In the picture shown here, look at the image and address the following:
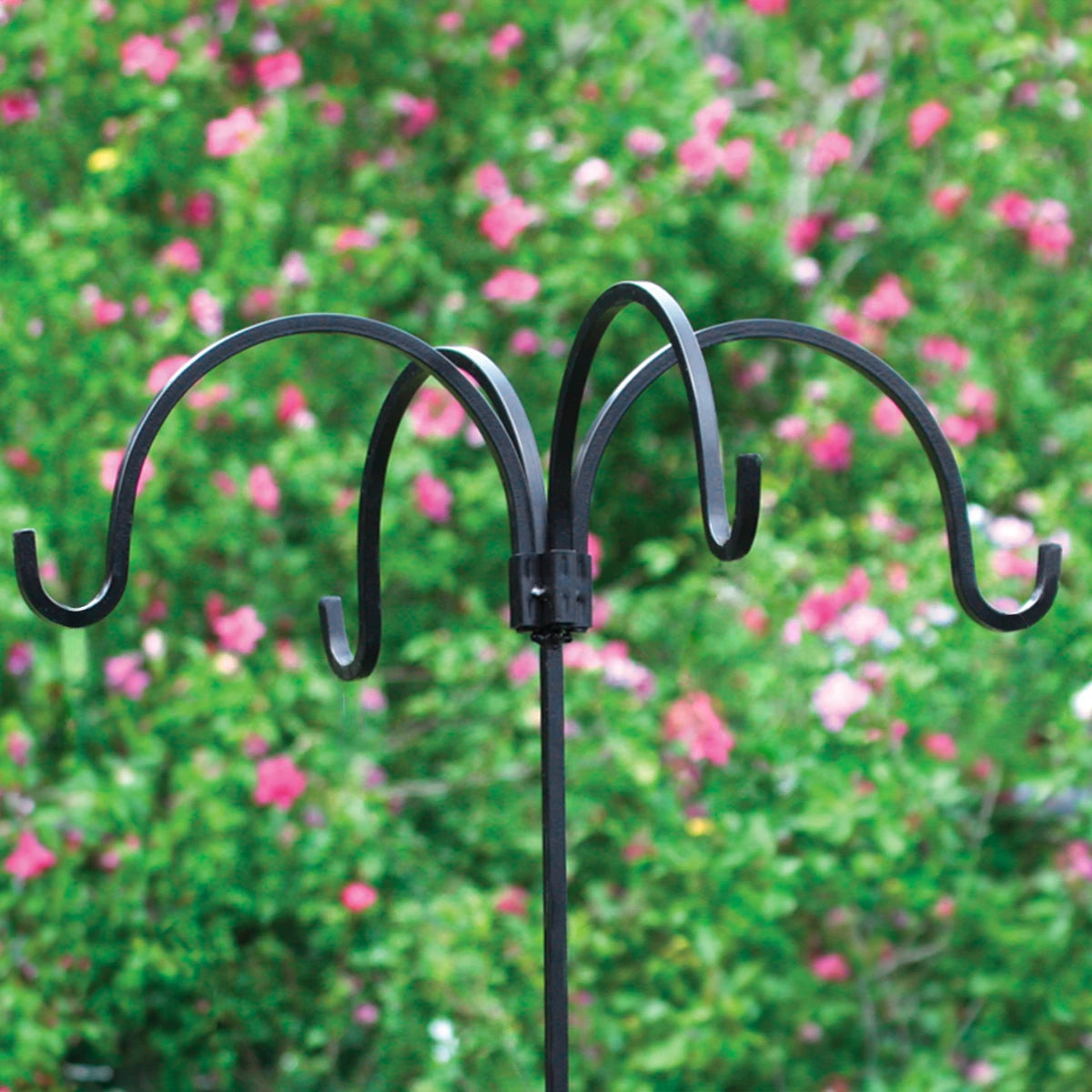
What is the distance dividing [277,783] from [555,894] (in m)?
1.31

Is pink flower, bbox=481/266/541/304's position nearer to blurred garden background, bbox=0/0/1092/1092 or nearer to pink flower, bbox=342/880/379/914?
blurred garden background, bbox=0/0/1092/1092

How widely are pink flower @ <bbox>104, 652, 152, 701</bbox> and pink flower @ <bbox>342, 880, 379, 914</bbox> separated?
405 mm

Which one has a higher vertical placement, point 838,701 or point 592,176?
point 592,176

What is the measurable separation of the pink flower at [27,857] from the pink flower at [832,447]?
133cm

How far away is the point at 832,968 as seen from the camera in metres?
2.06

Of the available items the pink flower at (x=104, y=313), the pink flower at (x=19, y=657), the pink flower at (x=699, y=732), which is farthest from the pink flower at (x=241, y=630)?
the pink flower at (x=699, y=732)

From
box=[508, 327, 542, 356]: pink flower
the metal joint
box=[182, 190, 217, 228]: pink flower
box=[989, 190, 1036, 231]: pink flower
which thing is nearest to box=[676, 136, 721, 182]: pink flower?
box=[508, 327, 542, 356]: pink flower

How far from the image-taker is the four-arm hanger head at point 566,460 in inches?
27.5

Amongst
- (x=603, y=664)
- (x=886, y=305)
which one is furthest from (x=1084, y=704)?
(x=886, y=305)

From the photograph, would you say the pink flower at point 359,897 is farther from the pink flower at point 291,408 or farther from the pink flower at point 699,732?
the pink flower at point 291,408

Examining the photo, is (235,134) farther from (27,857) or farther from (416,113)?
(27,857)

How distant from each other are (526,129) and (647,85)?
0.86ft

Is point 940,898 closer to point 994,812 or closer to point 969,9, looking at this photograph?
point 994,812

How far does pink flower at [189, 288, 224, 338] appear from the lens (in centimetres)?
211
